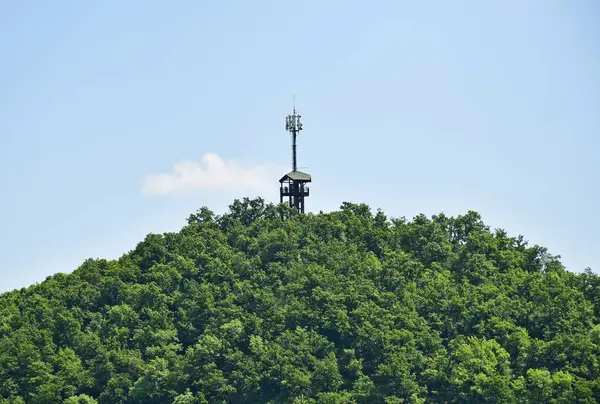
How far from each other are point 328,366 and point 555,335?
18665mm

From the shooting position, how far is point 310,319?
313 feet

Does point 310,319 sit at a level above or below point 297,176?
below

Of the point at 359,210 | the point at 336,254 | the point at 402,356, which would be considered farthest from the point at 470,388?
the point at 359,210

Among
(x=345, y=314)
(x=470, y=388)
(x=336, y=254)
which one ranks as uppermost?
(x=336, y=254)

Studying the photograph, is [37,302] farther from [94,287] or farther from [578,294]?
[578,294]

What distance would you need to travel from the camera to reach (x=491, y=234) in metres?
104

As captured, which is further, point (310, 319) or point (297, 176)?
point (297, 176)

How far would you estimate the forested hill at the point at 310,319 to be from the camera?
89500 millimetres

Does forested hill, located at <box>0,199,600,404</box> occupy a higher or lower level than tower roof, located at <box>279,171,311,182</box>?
lower

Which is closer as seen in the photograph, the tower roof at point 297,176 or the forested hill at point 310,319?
the forested hill at point 310,319

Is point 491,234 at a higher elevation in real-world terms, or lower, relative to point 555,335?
higher

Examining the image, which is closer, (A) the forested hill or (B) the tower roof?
(A) the forested hill

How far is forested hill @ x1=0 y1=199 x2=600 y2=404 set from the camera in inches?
3524

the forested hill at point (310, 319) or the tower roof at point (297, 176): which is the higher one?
the tower roof at point (297, 176)
